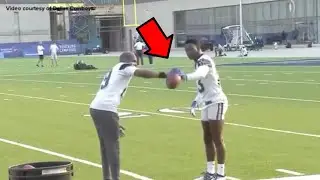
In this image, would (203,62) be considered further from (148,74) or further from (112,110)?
(112,110)

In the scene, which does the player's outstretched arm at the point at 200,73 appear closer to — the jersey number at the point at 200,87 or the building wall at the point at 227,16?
the jersey number at the point at 200,87

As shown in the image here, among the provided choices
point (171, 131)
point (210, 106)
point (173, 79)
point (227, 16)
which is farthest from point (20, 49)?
point (173, 79)

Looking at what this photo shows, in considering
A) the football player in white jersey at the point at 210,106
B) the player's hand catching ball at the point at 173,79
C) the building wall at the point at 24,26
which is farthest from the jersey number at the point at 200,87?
the building wall at the point at 24,26

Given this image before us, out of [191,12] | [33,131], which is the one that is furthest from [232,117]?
[191,12]

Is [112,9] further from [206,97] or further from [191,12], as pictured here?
[206,97]

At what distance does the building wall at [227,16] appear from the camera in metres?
72.2

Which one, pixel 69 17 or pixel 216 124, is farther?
pixel 69 17

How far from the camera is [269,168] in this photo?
9438mm

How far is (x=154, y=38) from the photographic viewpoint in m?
7.61

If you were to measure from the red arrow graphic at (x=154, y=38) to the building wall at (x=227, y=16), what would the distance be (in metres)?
64.7

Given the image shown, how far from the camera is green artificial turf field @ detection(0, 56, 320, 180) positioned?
32.1 feet

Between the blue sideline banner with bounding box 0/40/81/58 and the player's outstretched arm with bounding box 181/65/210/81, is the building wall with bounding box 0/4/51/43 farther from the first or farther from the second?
the player's outstretched arm with bounding box 181/65/210/81

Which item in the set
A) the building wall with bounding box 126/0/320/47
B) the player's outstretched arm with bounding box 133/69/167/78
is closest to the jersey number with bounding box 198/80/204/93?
the player's outstretched arm with bounding box 133/69/167/78

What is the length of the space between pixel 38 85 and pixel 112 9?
201 feet
